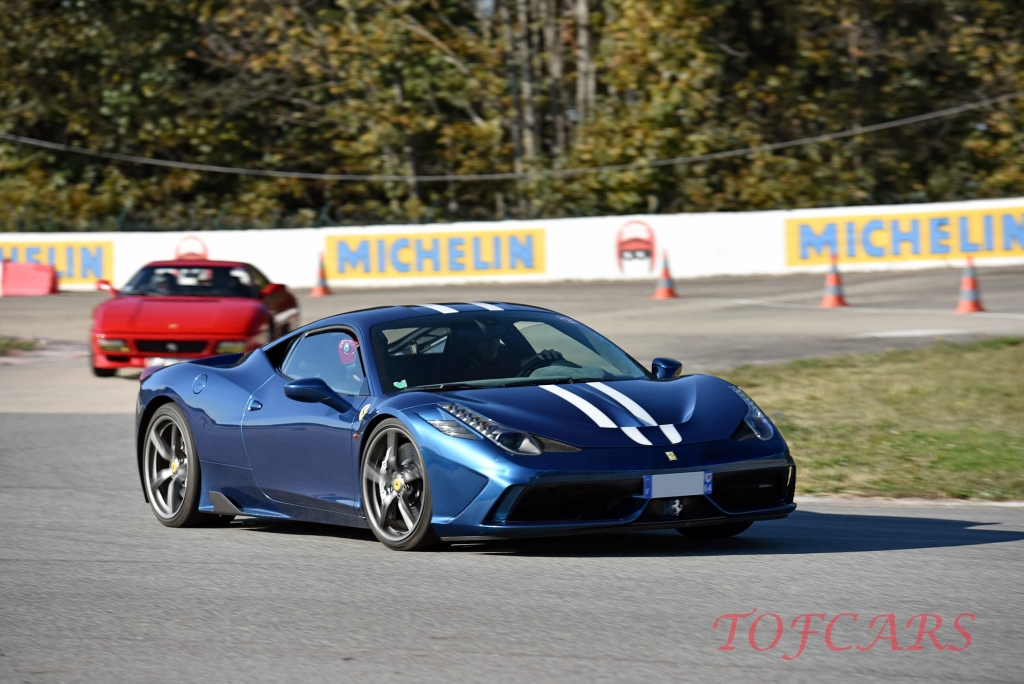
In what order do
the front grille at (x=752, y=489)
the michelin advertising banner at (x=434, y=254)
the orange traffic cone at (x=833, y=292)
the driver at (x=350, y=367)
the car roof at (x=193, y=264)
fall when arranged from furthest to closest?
the michelin advertising banner at (x=434, y=254) → the orange traffic cone at (x=833, y=292) → the car roof at (x=193, y=264) → the driver at (x=350, y=367) → the front grille at (x=752, y=489)

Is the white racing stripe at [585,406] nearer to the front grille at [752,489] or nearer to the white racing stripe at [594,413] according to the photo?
the white racing stripe at [594,413]

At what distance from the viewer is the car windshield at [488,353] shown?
698 cm

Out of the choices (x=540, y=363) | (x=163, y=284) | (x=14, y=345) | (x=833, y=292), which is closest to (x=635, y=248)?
(x=833, y=292)

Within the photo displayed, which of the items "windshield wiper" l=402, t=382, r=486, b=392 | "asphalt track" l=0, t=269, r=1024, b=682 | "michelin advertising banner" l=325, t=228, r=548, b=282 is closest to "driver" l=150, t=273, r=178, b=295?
"asphalt track" l=0, t=269, r=1024, b=682

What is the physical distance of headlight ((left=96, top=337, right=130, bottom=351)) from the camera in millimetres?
15250

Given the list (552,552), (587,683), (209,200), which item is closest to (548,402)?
(552,552)

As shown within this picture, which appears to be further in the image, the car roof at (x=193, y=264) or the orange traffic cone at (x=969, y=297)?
the orange traffic cone at (x=969, y=297)

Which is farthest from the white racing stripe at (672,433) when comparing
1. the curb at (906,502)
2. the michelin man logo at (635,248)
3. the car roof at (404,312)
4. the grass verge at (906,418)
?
the michelin man logo at (635,248)

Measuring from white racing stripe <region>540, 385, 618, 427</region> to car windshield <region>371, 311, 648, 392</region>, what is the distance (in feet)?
0.84

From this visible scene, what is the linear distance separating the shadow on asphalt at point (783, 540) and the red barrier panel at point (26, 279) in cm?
2535

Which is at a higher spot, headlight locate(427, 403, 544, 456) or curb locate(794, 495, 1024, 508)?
headlight locate(427, 403, 544, 456)

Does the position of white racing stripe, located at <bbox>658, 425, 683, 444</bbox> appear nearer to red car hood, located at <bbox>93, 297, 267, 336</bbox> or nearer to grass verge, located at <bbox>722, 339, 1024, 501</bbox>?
grass verge, located at <bbox>722, 339, 1024, 501</bbox>

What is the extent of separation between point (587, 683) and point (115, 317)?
1206 centimetres

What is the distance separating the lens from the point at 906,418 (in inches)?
446
